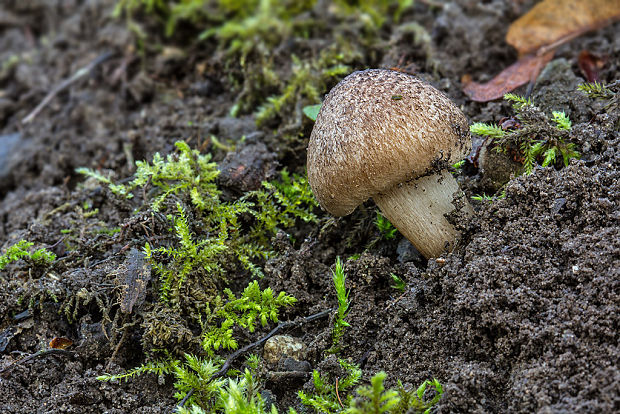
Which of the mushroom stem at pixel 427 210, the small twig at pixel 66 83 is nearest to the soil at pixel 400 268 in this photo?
the mushroom stem at pixel 427 210

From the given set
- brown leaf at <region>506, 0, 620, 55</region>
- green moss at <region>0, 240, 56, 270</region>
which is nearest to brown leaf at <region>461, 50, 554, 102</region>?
brown leaf at <region>506, 0, 620, 55</region>

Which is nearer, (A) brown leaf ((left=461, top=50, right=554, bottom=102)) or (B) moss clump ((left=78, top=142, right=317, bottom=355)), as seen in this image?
(B) moss clump ((left=78, top=142, right=317, bottom=355))

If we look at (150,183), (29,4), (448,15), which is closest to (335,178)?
(150,183)

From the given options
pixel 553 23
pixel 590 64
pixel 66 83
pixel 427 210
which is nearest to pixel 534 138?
pixel 427 210

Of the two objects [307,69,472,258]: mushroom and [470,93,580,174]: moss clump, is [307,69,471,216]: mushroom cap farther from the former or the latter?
[470,93,580,174]: moss clump

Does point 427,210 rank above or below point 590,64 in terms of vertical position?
above

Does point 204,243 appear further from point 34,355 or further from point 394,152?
point 394,152

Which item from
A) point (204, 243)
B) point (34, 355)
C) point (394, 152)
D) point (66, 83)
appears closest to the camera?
point (394, 152)

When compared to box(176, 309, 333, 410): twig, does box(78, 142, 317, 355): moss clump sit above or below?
above
